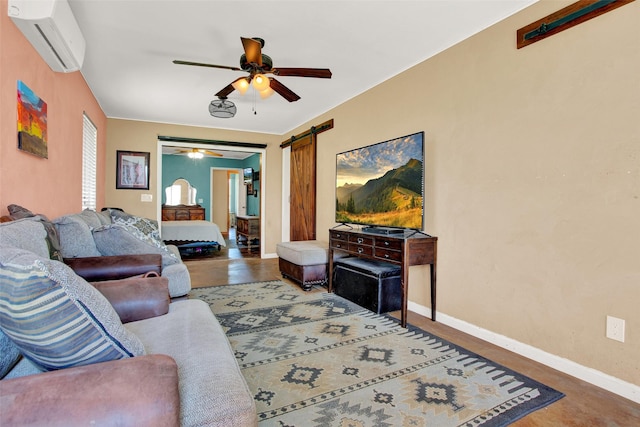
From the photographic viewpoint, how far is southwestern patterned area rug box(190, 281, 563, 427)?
1.67 meters

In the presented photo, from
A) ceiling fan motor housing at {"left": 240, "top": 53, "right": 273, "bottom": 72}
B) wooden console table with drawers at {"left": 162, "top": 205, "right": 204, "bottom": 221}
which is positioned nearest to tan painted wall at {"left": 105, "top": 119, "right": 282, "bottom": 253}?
wooden console table with drawers at {"left": 162, "top": 205, "right": 204, "bottom": 221}

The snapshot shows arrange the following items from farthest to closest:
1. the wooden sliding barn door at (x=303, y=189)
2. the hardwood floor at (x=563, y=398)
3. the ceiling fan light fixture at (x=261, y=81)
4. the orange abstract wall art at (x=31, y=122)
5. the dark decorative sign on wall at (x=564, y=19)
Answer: the wooden sliding barn door at (x=303, y=189) < the ceiling fan light fixture at (x=261, y=81) < the orange abstract wall art at (x=31, y=122) < the dark decorative sign on wall at (x=564, y=19) < the hardwood floor at (x=563, y=398)

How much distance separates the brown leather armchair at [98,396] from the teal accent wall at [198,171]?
28.4ft

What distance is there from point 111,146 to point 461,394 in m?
6.05

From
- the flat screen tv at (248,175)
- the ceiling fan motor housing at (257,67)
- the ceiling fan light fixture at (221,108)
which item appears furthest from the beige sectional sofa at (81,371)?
the flat screen tv at (248,175)

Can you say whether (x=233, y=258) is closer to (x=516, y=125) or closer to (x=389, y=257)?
(x=389, y=257)

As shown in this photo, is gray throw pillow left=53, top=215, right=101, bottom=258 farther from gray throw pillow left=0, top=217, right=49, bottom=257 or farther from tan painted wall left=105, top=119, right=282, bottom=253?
tan painted wall left=105, top=119, right=282, bottom=253

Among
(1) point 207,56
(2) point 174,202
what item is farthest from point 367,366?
(2) point 174,202

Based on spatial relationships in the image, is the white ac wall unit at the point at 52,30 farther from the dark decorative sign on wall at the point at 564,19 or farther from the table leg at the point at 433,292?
the table leg at the point at 433,292

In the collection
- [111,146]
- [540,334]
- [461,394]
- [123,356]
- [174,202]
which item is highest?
[111,146]

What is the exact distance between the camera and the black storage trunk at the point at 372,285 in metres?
3.17

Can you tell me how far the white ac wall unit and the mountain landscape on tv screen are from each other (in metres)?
2.79

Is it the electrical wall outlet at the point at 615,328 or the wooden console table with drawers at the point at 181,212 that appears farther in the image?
the wooden console table with drawers at the point at 181,212

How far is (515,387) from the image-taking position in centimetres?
193
